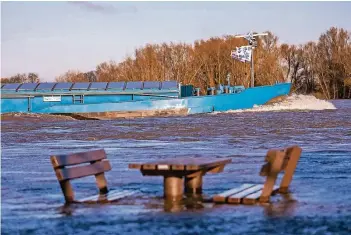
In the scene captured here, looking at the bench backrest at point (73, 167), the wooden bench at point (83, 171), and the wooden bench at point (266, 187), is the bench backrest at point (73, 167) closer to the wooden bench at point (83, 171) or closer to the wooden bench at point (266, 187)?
the wooden bench at point (83, 171)

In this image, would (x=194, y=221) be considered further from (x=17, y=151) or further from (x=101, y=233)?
(x=17, y=151)

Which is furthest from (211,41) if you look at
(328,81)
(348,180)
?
(348,180)

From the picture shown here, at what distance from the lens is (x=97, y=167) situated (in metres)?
10.6

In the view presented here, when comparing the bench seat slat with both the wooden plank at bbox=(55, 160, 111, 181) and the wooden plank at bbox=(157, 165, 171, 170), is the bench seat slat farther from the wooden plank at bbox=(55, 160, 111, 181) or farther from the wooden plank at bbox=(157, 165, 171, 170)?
the wooden plank at bbox=(157, 165, 171, 170)

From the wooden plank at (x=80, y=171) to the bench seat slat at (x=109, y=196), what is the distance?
343 mm

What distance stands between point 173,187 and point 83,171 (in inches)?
49.0

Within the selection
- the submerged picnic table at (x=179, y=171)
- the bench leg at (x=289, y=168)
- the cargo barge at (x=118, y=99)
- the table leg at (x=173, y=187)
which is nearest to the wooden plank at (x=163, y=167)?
the submerged picnic table at (x=179, y=171)

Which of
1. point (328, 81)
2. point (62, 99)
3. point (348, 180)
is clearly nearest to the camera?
point (348, 180)

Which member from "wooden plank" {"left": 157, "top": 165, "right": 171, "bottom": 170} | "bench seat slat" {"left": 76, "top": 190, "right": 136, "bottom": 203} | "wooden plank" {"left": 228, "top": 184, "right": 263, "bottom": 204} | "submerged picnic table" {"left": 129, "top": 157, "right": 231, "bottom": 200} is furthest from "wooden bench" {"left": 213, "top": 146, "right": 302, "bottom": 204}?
"bench seat slat" {"left": 76, "top": 190, "right": 136, "bottom": 203}

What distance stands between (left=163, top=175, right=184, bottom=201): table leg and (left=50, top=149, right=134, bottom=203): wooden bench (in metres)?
0.75

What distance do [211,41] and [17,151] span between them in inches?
2958

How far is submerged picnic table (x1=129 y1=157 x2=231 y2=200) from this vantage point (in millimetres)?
9891

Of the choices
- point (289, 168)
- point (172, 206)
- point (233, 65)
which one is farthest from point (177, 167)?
point (233, 65)

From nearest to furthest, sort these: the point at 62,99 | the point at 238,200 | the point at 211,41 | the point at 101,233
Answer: the point at 101,233 < the point at 238,200 < the point at 62,99 < the point at 211,41
